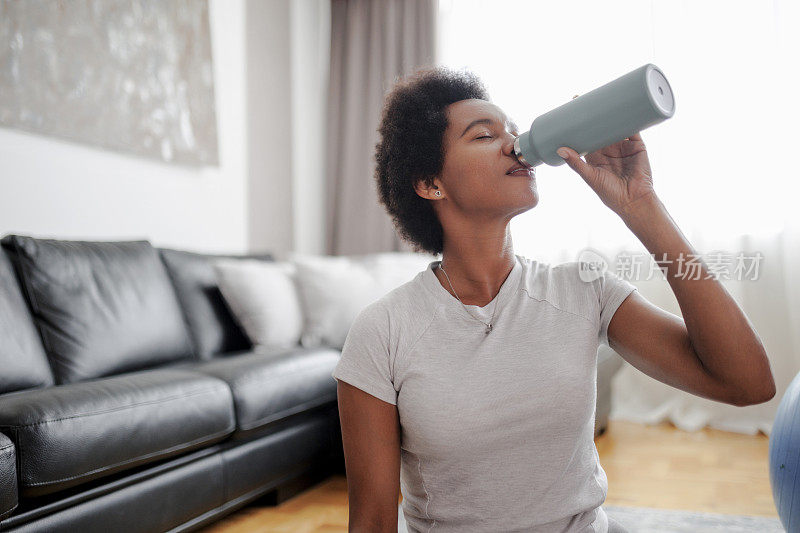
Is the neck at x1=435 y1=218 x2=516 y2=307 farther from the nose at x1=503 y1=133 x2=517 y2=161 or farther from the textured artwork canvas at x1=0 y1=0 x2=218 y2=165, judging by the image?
the textured artwork canvas at x1=0 y1=0 x2=218 y2=165

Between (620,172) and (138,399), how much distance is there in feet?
4.01

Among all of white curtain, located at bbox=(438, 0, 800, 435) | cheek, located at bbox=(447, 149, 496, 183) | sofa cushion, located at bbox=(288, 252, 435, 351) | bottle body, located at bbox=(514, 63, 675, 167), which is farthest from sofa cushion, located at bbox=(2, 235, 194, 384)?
white curtain, located at bbox=(438, 0, 800, 435)

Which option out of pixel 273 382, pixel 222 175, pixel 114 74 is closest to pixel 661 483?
pixel 273 382

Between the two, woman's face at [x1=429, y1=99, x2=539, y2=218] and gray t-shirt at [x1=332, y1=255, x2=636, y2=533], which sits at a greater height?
woman's face at [x1=429, y1=99, x2=539, y2=218]

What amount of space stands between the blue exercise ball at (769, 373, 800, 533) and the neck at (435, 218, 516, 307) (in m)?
0.72

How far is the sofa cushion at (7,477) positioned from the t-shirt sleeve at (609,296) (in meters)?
1.13

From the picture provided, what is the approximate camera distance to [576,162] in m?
0.86

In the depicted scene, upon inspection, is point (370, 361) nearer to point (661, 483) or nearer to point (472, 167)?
point (472, 167)

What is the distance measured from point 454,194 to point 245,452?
3.89ft

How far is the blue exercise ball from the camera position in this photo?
121 centimetres

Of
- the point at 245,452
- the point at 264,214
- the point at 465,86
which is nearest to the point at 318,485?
the point at 245,452

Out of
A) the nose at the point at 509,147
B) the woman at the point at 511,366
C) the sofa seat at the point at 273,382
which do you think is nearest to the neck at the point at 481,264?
the woman at the point at 511,366

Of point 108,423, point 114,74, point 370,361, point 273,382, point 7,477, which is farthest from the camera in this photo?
point 114,74

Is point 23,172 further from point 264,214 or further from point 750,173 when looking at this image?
point 750,173
